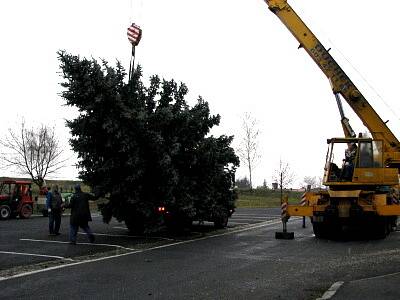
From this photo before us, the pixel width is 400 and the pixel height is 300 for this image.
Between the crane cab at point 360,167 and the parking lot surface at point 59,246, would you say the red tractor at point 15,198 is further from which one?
the crane cab at point 360,167

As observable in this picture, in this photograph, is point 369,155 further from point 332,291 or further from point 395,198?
point 332,291

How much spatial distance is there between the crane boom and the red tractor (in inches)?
675

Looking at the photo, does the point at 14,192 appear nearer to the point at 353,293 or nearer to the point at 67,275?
the point at 67,275

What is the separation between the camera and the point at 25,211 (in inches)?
1171

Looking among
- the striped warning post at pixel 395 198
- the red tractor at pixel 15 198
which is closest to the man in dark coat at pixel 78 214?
the striped warning post at pixel 395 198

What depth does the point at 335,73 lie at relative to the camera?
68.7 ft

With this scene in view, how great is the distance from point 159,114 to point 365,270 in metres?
8.69

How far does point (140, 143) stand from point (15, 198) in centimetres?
1535

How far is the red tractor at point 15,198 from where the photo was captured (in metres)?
29.0

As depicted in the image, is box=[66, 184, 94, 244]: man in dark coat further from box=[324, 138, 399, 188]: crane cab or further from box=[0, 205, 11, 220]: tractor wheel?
box=[0, 205, 11, 220]: tractor wheel

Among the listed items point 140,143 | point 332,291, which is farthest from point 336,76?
point 332,291

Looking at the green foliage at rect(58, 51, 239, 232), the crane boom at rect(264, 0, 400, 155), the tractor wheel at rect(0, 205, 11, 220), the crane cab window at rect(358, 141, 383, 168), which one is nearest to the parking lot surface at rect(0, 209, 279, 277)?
the green foliage at rect(58, 51, 239, 232)

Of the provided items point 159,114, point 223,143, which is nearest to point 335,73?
point 223,143

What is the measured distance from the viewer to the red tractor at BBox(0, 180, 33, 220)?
29047mm
